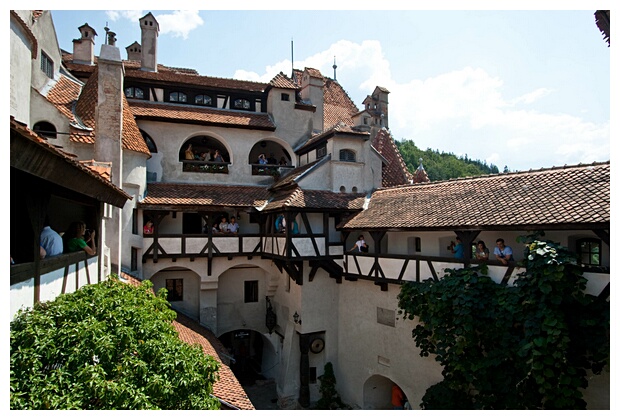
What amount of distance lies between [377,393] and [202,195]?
950 cm

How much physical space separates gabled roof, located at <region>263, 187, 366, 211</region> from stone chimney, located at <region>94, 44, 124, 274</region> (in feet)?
16.3

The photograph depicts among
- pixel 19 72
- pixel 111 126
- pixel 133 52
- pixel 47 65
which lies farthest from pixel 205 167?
pixel 133 52

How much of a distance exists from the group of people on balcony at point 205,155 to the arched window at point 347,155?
556 cm

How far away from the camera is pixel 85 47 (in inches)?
717

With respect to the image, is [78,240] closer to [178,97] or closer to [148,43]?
[178,97]

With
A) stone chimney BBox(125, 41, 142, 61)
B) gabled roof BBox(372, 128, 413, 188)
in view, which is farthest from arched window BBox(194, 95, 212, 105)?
gabled roof BBox(372, 128, 413, 188)

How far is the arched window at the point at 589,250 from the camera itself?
8844 millimetres

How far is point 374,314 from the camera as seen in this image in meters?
12.9

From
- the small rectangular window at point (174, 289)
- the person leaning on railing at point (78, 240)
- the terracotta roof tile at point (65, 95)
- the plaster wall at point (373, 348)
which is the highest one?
the terracotta roof tile at point (65, 95)

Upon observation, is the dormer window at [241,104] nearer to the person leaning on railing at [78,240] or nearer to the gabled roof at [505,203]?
the gabled roof at [505,203]

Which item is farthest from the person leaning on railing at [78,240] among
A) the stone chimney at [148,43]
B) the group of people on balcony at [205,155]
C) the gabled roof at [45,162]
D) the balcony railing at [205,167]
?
the stone chimney at [148,43]
